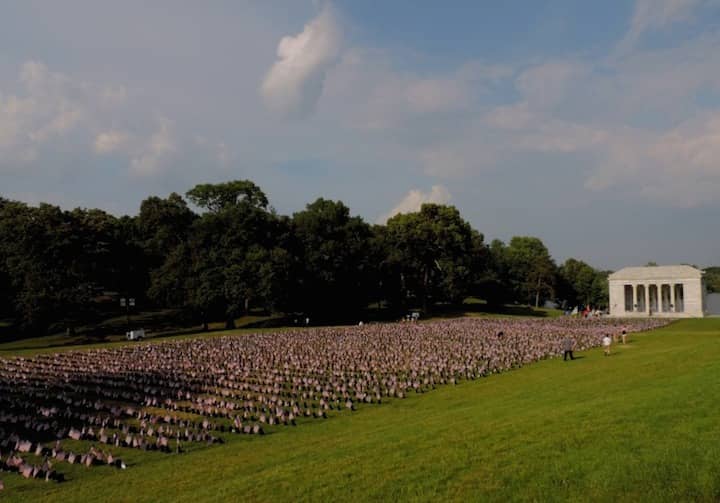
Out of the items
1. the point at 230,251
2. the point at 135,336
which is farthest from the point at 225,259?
the point at 135,336

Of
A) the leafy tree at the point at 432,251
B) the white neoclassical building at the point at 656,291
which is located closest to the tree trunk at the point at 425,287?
the leafy tree at the point at 432,251

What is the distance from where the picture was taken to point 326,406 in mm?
19844

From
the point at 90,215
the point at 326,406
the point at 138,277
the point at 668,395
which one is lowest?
the point at 326,406

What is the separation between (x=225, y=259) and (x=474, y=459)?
55742 millimetres

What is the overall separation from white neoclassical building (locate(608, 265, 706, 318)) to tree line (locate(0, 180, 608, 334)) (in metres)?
23.1

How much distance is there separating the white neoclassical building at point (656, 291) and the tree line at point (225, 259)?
23.1 m

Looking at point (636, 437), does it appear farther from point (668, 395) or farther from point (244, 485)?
point (244, 485)

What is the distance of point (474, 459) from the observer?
10.7 metres

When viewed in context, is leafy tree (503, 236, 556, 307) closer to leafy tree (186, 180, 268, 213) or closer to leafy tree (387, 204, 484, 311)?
leafy tree (387, 204, 484, 311)

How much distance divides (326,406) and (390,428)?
4.83 meters

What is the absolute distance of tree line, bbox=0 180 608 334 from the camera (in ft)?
191

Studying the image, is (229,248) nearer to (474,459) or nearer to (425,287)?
(425,287)

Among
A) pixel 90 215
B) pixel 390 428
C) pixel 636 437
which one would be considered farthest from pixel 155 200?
pixel 636 437

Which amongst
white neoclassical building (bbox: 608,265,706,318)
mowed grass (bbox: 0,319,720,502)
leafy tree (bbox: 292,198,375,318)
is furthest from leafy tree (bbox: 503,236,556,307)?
mowed grass (bbox: 0,319,720,502)
